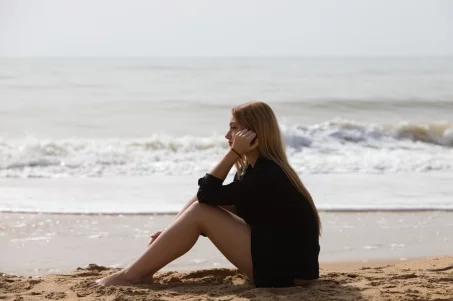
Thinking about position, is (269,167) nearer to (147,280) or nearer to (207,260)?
(147,280)

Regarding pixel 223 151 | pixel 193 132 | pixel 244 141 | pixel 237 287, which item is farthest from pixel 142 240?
pixel 193 132

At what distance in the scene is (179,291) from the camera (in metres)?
4.27

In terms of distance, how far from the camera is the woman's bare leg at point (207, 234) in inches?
162

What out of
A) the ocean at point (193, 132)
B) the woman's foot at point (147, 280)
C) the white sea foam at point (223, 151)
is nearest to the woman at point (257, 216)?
the woman's foot at point (147, 280)

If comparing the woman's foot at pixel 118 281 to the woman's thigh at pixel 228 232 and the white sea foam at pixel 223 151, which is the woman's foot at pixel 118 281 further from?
the white sea foam at pixel 223 151

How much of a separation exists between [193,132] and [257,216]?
1210 cm

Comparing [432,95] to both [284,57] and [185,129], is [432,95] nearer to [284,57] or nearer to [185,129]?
[185,129]

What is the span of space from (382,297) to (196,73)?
26571 millimetres

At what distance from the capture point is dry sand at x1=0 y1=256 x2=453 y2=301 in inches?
158

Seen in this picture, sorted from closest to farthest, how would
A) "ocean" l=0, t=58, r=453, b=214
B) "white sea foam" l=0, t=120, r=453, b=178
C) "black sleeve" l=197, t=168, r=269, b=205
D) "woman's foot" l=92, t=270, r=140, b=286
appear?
1. "black sleeve" l=197, t=168, r=269, b=205
2. "woman's foot" l=92, t=270, r=140, b=286
3. "ocean" l=0, t=58, r=453, b=214
4. "white sea foam" l=0, t=120, r=453, b=178

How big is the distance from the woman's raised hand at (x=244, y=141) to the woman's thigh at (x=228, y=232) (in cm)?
37

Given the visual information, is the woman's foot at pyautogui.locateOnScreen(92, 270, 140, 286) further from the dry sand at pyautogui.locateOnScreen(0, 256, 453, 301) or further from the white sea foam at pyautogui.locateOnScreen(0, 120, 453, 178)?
the white sea foam at pyautogui.locateOnScreen(0, 120, 453, 178)

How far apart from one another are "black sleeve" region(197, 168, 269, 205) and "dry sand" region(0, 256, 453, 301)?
20.4 inches

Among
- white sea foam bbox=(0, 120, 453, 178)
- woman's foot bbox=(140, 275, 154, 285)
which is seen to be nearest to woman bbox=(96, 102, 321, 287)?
woman's foot bbox=(140, 275, 154, 285)
